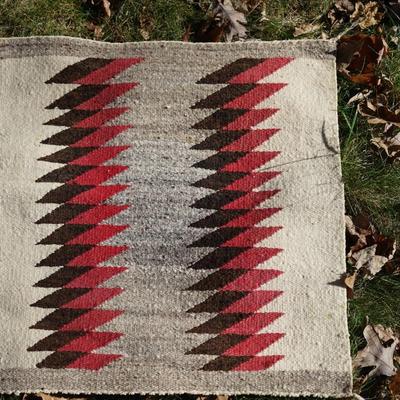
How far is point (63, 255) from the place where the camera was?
1.55 meters

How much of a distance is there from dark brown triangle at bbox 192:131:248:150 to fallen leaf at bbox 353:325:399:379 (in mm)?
675

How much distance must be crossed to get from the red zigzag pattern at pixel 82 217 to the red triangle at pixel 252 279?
1.06 ft

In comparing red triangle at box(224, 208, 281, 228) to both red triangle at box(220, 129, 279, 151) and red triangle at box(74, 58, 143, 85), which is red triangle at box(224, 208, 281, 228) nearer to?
red triangle at box(220, 129, 279, 151)

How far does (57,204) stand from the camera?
157 cm

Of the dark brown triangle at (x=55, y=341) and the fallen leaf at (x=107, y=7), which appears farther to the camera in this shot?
the fallen leaf at (x=107, y=7)

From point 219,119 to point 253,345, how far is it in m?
0.65

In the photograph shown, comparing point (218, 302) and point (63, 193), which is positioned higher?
point (63, 193)

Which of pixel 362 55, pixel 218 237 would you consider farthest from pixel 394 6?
pixel 218 237

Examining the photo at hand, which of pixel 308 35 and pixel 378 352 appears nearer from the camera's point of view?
pixel 378 352

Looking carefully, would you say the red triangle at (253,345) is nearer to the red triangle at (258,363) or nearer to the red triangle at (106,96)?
the red triangle at (258,363)

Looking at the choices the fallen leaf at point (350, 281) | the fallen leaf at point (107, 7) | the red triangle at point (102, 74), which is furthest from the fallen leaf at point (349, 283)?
the fallen leaf at point (107, 7)

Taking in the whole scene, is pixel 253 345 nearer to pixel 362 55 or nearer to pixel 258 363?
pixel 258 363

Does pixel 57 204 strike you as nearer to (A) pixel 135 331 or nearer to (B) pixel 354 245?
(A) pixel 135 331

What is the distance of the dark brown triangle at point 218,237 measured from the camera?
1553mm
